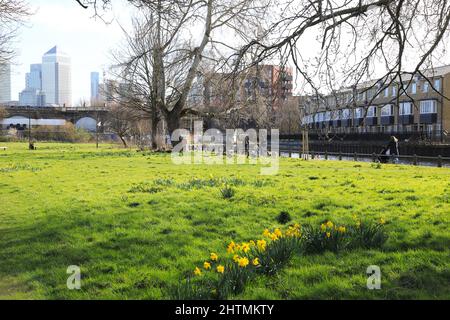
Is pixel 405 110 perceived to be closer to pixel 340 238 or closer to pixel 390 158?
pixel 390 158

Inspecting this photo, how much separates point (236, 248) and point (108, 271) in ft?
5.45

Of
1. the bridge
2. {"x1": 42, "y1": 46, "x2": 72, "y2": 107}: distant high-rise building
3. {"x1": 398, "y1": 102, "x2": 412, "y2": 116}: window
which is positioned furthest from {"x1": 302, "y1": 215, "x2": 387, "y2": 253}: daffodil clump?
the bridge

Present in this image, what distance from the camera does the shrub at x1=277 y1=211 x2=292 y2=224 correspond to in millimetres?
8208

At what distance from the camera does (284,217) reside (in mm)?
8367

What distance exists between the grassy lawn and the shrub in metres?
0.16

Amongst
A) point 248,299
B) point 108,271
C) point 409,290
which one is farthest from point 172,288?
point 409,290

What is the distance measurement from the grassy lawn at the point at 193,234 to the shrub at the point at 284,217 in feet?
0.53

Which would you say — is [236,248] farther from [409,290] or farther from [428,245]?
[428,245]

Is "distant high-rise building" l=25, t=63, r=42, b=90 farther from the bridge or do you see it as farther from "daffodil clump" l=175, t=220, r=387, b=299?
"daffodil clump" l=175, t=220, r=387, b=299

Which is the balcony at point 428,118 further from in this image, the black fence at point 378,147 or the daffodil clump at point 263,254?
the daffodil clump at point 263,254

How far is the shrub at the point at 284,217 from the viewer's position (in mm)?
8208

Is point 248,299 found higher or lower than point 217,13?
lower

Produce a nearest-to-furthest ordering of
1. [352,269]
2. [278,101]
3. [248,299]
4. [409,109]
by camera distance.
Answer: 1. [248,299]
2. [352,269]
3. [278,101]
4. [409,109]

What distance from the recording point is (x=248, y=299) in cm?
449
